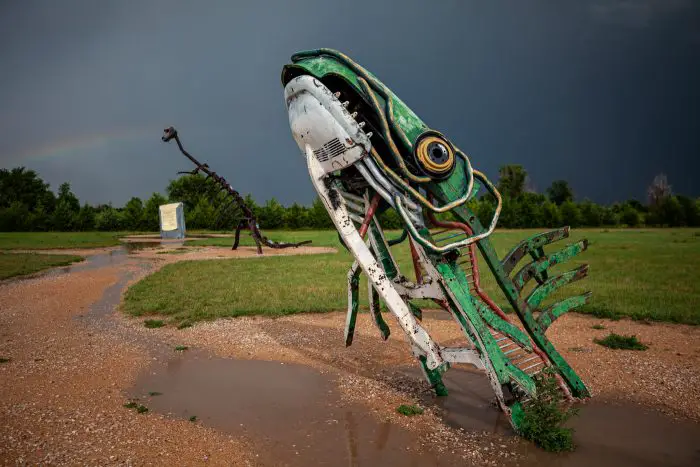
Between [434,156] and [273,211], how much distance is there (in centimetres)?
5484

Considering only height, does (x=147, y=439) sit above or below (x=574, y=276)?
below

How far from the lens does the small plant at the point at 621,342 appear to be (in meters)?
8.37

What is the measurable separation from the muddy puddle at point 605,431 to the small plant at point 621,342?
250 centimetres

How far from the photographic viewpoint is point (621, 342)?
8.52 m

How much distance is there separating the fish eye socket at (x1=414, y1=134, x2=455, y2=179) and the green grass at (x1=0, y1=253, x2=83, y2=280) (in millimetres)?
18366

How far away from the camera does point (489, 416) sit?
19.4 feet

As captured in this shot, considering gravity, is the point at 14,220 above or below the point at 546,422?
above

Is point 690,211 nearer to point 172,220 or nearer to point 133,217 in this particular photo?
point 172,220

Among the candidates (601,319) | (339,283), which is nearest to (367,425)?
(601,319)

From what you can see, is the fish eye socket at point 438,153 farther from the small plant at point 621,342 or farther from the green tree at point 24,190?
the green tree at point 24,190

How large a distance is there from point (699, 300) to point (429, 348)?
9.85 metres

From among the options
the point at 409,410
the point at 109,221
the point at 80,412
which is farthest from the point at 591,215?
the point at 109,221

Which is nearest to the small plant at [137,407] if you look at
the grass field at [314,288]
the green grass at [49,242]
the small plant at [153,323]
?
the small plant at [153,323]

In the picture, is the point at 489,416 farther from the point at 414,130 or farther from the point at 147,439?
the point at 147,439
